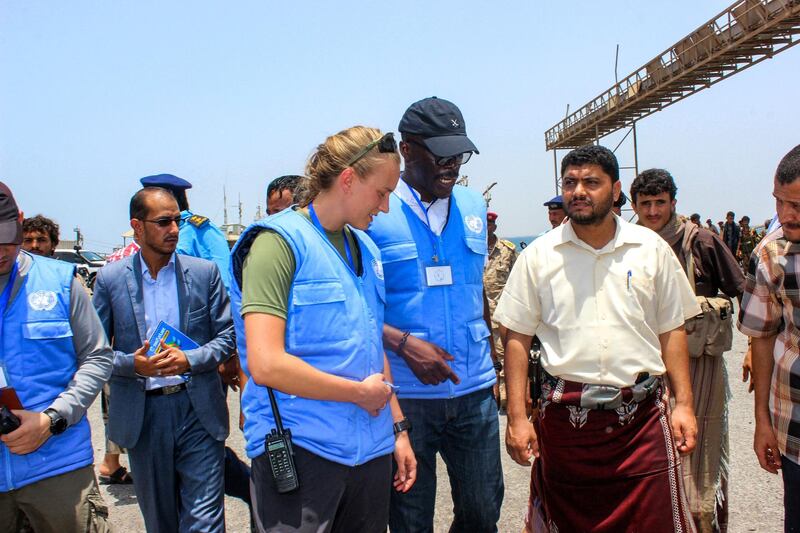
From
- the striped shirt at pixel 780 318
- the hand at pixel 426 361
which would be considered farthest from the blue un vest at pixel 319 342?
the striped shirt at pixel 780 318

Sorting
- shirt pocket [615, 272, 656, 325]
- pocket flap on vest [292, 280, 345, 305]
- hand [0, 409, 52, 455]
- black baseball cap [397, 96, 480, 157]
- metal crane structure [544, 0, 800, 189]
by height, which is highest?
metal crane structure [544, 0, 800, 189]

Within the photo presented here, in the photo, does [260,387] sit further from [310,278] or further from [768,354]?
[768,354]

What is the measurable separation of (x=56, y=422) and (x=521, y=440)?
192 cm

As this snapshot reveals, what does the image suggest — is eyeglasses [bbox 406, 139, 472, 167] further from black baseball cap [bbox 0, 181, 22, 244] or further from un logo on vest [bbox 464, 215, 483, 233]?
black baseball cap [bbox 0, 181, 22, 244]

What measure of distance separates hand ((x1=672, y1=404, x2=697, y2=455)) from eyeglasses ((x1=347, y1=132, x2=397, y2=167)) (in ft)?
5.69

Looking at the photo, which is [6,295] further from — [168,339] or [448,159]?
[448,159]

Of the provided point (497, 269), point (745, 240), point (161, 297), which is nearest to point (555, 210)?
point (497, 269)

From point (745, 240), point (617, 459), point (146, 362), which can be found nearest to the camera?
point (617, 459)

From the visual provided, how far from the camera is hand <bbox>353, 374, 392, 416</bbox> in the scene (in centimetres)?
204

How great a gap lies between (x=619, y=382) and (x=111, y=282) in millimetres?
2471

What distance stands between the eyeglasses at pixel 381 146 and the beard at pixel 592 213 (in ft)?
3.33

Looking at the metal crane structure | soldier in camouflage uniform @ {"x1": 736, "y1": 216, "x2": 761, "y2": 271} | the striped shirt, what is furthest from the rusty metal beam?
the striped shirt

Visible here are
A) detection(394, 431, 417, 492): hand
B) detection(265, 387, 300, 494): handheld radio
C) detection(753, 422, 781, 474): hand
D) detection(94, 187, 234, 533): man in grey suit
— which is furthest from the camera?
detection(94, 187, 234, 533): man in grey suit

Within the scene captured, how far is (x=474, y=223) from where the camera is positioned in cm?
A: 315
